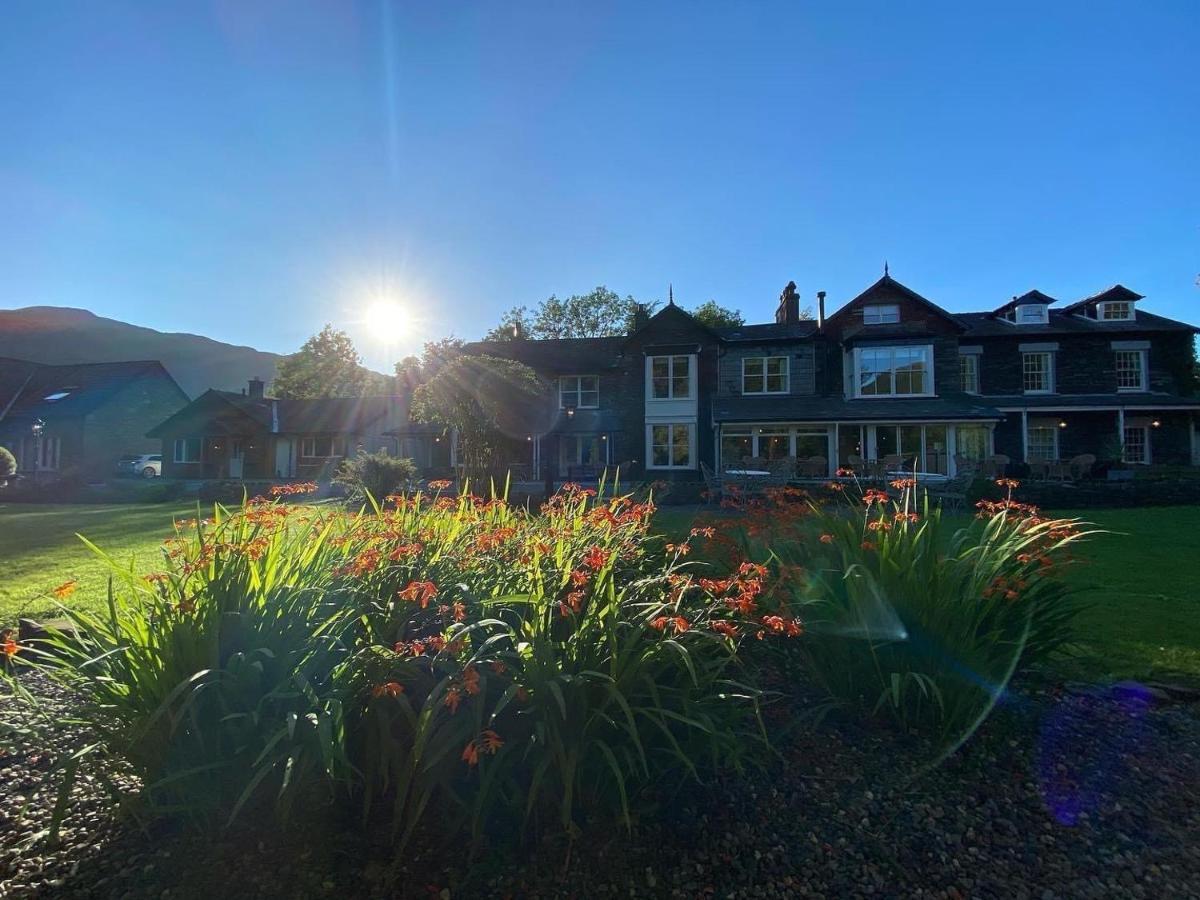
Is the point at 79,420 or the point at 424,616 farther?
the point at 79,420

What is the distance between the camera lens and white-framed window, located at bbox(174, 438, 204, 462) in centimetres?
3528

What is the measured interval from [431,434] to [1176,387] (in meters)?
33.4

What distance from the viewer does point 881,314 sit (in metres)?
24.7

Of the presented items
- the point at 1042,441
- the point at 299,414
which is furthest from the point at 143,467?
the point at 1042,441

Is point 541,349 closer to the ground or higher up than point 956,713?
higher up

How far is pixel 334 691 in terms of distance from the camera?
2090 millimetres

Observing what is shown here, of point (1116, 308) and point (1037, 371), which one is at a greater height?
point (1116, 308)

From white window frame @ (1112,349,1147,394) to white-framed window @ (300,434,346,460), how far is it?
3892 centimetres

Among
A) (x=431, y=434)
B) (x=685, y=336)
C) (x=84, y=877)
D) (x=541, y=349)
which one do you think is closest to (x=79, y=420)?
(x=431, y=434)

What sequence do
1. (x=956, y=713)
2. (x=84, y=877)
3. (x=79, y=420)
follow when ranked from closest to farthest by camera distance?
(x=84, y=877), (x=956, y=713), (x=79, y=420)

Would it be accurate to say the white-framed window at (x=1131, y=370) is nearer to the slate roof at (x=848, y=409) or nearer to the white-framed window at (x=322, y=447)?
the slate roof at (x=848, y=409)

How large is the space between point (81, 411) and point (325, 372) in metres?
32.6

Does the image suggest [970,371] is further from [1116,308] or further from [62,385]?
[62,385]

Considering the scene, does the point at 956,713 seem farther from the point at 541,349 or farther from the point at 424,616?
the point at 541,349
